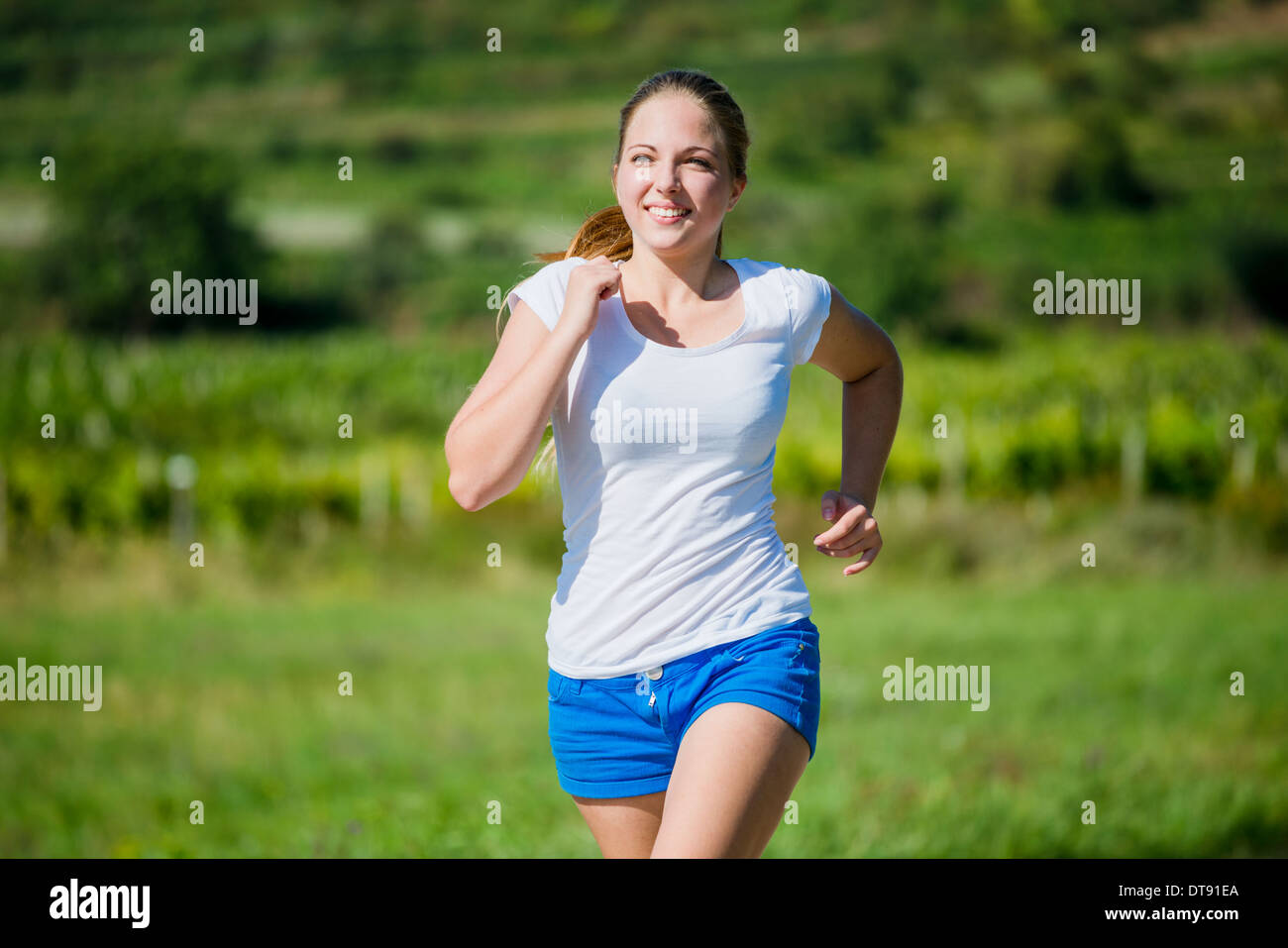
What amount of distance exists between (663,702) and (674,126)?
39.6 inches

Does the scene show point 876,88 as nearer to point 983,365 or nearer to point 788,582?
point 983,365

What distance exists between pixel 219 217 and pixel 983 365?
13.8 meters

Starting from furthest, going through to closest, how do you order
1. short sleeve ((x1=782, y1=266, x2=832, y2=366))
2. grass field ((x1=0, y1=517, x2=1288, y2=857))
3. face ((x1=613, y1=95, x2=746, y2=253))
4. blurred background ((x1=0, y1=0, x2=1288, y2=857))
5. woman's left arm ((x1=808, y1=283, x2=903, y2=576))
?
blurred background ((x1=0, y1=0, x2=1288, y2=857)), grass field ((x1=0, y1=517, x2=1288, y2=857)), woman's left arm ((x1=808, y1=283, x2=903, y2=576)), short sleeve ((x1=782, y1=266, x2=832, y2=366)), face ((x1=613, y1=95, x2=746, y2=253))

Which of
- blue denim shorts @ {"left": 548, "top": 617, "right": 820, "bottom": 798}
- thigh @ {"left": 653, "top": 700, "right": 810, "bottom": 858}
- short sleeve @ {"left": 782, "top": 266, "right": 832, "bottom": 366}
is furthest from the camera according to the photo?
short sleeve @ {"left": 782, "top": 266, "right": 832, "bottom": 366}

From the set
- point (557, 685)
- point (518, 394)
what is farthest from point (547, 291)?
point (557, 685)

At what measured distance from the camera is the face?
7.79 feet

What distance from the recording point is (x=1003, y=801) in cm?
554

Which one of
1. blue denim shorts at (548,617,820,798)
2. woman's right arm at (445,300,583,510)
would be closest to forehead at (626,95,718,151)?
woman's right arm at (445,300,583,510)


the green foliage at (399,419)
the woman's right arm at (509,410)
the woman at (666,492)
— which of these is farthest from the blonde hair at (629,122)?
the green foliage at (399,419)

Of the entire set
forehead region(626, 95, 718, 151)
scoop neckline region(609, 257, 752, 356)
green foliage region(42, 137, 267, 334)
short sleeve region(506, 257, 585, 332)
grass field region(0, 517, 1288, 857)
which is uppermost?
green foliage region(42, 137, 267, 334)

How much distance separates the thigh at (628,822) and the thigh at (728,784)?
0.51 ft

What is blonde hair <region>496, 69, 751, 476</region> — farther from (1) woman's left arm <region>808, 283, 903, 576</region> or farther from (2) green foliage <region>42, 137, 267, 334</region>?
(2) green foliage <region>42, 137, 267, 334</region>

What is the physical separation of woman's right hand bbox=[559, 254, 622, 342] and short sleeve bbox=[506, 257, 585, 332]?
22 mm

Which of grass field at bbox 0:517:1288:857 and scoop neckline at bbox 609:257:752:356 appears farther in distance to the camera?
grass field at bbox 0:517:1288:857
